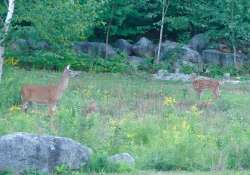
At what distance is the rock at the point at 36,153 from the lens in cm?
1423

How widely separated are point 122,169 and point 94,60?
2322 cm

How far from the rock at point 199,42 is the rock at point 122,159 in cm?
2662

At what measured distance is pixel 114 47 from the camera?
42125 mm

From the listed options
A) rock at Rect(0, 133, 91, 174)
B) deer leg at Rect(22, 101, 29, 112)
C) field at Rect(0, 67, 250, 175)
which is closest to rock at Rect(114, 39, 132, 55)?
field at Rect(0, 67, 250, 175)

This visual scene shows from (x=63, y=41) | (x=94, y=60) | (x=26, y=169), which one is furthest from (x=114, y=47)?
(x=26, y=169)

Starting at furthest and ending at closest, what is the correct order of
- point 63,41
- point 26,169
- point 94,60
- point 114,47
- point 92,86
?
point 114,47 → point 94,60 → point 63,41 → point 92,86 → point 26,169

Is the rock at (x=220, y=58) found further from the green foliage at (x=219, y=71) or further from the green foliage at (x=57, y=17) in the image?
the green foliage at (x=57, y=17)

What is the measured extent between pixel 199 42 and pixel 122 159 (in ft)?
90.5

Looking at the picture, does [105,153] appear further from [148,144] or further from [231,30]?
[231,30]

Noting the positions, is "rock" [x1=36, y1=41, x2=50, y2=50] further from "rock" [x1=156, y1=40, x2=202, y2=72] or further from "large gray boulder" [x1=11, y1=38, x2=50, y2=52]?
"rock" [x1=156, y1=40, x2=202, y2=72]

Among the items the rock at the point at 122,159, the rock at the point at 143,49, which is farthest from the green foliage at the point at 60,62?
the rock at the point at 122,159

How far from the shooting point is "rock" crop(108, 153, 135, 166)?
14969 mm

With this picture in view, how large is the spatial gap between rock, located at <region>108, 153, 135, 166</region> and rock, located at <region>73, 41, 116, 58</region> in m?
24.9

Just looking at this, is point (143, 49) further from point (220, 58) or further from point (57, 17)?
point (57, 17)
